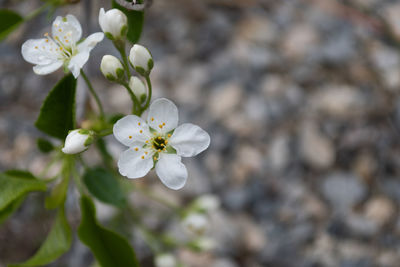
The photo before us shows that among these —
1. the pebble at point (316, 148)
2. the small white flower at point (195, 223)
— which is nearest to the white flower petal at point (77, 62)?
the small white flower at point (195, 223)

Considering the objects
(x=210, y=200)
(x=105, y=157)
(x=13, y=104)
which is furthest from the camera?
(x=13, y=104)

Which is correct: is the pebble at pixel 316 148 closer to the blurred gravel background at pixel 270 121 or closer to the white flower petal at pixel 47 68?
the blurred gravel background at pixel 270 121

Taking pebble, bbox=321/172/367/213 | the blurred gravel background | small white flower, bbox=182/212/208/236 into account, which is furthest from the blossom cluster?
pebble, bbox=321/172/367/213

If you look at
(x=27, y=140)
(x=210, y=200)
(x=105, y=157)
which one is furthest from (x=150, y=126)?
(x=27, y=140)

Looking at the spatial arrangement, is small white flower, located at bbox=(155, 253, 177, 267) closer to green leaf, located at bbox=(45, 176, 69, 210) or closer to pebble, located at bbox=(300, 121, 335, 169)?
green leaf, located at bbox=(45, 176, 69, 210)

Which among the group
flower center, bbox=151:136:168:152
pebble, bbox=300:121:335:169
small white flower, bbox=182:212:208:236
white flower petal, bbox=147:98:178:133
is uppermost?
pebble, bbox=300:121:335:169

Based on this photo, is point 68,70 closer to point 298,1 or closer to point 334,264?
point 334,264
